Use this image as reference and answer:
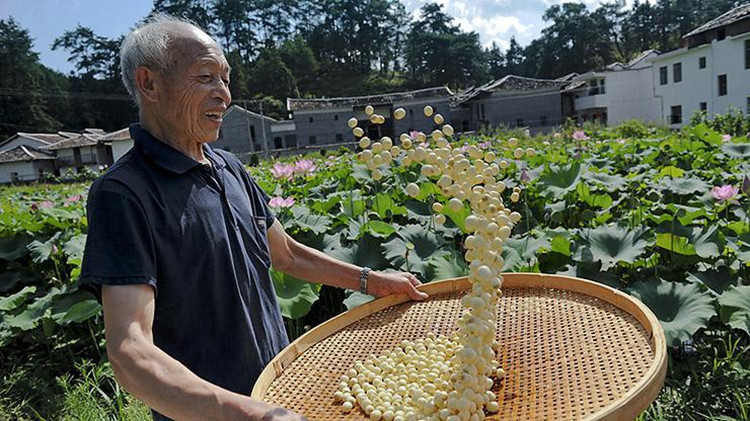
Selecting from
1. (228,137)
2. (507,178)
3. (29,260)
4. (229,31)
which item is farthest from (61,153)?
(507,178)

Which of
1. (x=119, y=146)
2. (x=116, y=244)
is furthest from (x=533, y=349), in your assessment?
(x=119, y=146)

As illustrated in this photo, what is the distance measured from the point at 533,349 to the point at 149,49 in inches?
45.7

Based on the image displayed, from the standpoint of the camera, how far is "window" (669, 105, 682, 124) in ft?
90.9

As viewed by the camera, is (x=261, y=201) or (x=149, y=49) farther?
(x=261, y=201)

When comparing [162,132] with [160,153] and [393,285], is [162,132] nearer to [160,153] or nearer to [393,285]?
[160,153]

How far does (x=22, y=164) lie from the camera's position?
123 ft

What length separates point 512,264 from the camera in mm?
2793

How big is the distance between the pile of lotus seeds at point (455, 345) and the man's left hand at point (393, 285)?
31cm

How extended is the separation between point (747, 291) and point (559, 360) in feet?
5.69

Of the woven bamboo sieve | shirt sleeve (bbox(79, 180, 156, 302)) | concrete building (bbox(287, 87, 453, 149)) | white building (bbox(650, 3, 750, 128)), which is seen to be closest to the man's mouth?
shirt sleeve (bbox(79, 180, 156, 302))

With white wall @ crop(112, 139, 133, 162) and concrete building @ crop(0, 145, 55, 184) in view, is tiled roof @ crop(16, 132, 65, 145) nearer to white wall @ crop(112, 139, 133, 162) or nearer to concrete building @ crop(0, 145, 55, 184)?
concrete building @ crop(0, 145, 55, 184)

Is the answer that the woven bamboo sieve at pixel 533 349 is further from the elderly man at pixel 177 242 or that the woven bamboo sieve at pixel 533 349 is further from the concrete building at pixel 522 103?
the concrete building at pixel 522 103

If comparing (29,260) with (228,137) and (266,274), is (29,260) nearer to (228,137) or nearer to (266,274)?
(266,274)

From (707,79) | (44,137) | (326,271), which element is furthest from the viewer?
(44,137)
